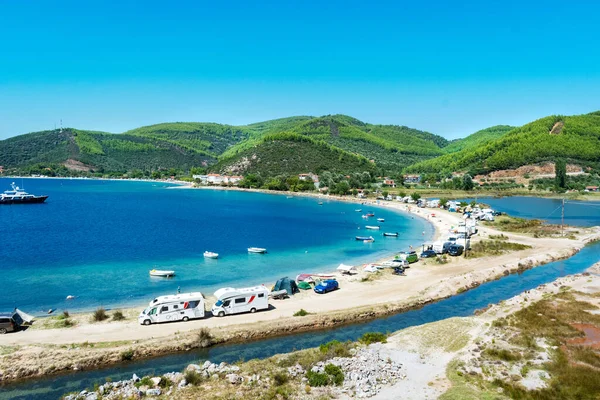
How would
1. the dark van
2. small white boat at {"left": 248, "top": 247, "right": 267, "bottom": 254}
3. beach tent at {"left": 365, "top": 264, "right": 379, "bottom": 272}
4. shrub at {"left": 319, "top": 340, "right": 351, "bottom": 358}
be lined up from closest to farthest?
shrub at {"left": 319, "top": 340, "right": 351, "bottom": 358} < the dark van < beach tent at {"left": 365, "top": 264, "right": 379, "bottom": 272} < small white boat at {"left": 248, "top": 247, "right": 267, "bottom": 254}

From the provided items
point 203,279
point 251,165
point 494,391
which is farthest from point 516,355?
point 251,165

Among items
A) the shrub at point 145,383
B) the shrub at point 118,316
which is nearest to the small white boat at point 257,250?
the shrub at point 118,316

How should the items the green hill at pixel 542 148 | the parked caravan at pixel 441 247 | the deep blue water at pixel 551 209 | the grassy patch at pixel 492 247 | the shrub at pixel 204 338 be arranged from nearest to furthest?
the shrub at pixel 204 338 < the parked caravan at pixel 441 247 < the grassy patch at pixel 492 247 < the deep blue water at pixel 551 209 < the green hill at pixel 542 148

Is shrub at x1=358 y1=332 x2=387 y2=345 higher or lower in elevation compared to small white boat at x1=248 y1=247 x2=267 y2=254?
higher

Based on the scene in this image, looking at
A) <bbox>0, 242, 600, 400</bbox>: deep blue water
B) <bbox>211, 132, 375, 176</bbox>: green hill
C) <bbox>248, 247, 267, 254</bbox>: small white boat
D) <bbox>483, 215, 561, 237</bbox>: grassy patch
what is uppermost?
<bbox>211, 132, 375, 176</bbox>: green hill

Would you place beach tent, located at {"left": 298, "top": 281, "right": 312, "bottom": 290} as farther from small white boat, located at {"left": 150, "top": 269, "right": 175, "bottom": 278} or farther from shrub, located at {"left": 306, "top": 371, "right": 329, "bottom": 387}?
shrub, located at {"left": 306, "top": 371, "right": 329, "bottom": 387}

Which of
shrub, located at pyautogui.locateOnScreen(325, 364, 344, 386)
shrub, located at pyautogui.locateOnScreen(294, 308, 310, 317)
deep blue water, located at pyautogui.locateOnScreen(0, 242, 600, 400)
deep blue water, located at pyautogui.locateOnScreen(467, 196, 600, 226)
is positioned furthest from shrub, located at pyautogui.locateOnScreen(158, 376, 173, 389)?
deep blue water, located at pyautogui.locateOnScreen(467, 196, 600, 226)

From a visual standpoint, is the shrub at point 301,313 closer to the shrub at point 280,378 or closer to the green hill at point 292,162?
the shrub at point 280,378
